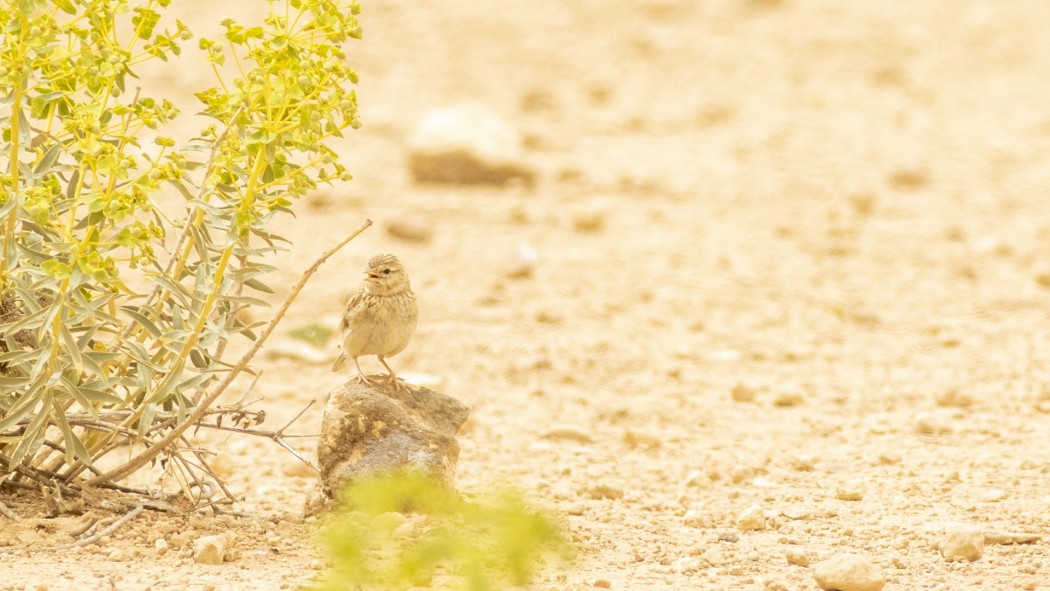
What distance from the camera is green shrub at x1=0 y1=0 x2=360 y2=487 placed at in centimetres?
406

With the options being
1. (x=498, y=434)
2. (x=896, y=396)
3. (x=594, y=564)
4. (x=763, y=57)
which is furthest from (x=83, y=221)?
(x=763, y=57)

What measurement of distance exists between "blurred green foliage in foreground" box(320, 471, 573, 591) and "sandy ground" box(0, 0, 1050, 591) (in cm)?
21

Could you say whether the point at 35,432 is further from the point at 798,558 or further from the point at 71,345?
the point at 798,558

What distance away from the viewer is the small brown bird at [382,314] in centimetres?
541

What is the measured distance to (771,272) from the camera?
9.71 metres

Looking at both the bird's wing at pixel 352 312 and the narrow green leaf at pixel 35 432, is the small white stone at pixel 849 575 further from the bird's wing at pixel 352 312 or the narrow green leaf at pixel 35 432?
the narrow green leaf at pixel 35 432

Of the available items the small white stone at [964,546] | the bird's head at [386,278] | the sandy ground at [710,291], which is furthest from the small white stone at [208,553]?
the small white stone at [964,546]

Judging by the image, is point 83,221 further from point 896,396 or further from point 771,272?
point 771,272

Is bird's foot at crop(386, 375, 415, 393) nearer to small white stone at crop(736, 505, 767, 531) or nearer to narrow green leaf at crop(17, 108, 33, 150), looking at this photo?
small white stone at crop(736, 505, 767, 531)

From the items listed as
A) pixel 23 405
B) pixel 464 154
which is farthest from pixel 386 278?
pixel 464 154

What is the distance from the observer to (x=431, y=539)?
4.56 metres

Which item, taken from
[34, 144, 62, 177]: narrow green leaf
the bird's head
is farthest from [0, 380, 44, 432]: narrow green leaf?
the bird's head

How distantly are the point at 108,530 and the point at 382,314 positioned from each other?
136cm

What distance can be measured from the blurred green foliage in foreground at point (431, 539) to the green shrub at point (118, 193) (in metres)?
0.68
